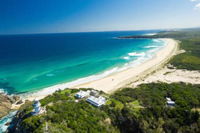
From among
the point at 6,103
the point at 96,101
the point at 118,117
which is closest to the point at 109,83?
the point at 96,101

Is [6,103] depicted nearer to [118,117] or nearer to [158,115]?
[118,117]

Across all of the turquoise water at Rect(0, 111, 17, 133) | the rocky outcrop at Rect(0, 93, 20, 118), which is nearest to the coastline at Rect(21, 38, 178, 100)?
the rocky outcrop at Rect(0, 93, 20, 118)

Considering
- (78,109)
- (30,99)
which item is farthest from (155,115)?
(30,99)

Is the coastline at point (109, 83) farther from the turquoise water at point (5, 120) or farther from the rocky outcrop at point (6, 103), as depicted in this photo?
the turquoise water at point (5, 120)

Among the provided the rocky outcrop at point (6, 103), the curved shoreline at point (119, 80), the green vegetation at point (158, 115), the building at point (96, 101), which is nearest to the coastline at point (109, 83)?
the curved shoreline at point (119, 80)

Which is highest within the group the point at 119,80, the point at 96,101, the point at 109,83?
the point at 96,101

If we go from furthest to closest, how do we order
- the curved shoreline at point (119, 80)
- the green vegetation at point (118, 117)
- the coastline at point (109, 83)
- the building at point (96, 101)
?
the curved shoreline at point (119, 80), the coastline at point (109, 83), the building at point (96, 101), the green vegetation at point (118, 117)
